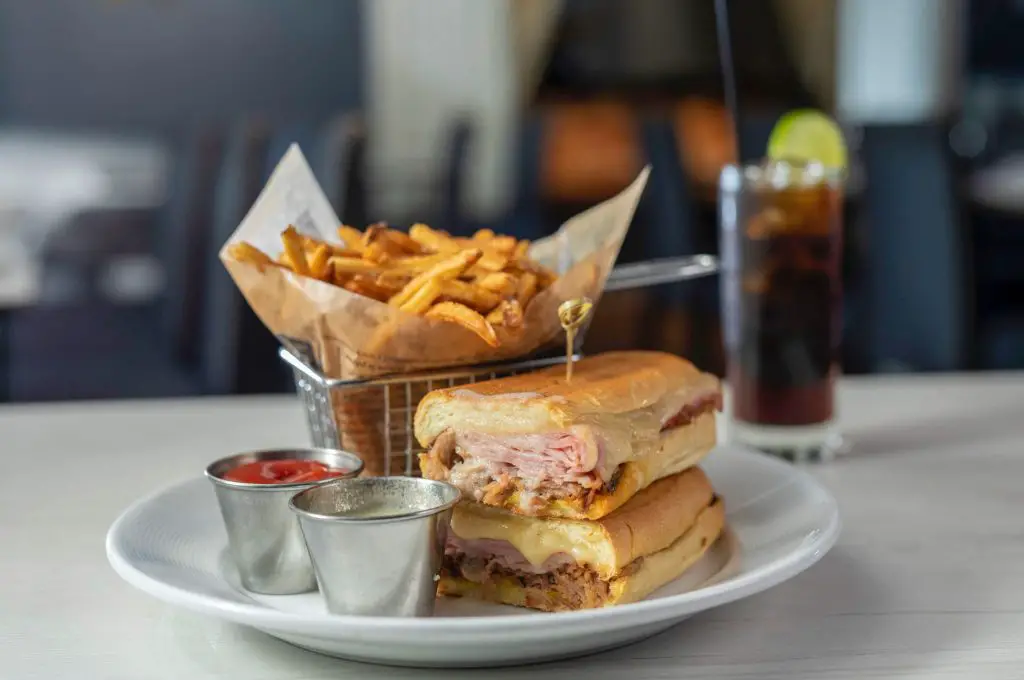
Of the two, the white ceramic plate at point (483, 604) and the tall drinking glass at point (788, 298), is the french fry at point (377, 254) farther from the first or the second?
the tall drinking glass at point (788, 298)

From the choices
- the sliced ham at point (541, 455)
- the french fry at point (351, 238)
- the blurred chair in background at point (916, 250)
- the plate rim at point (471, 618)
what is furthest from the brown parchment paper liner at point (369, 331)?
the blurred chair in background at point (916, 250)

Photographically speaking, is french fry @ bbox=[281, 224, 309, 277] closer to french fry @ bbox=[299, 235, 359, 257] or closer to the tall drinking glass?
french fry @ bbox=[299, 235, 359, 257]

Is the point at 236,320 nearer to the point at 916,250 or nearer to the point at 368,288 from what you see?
the point at 916,250

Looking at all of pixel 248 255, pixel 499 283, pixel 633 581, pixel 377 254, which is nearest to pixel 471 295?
pixel 499 283

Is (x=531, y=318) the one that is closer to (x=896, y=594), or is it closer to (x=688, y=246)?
(x=896, y=594)

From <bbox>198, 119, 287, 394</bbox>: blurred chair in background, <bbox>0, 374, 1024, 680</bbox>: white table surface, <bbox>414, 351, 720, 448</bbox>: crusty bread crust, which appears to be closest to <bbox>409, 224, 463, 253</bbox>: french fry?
<bbox>414, 351, 720, 448</bbox>: crusty bread crust
